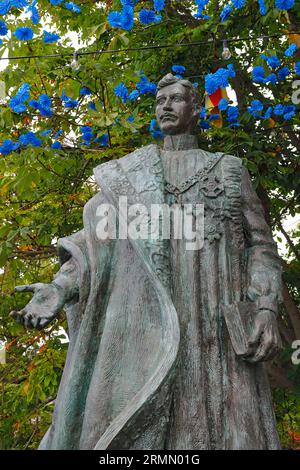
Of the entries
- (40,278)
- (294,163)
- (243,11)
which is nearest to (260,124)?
(294,163)

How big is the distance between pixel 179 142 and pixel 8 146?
11.0 feet

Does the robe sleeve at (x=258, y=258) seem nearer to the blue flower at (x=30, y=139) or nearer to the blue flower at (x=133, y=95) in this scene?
the blue flower at (x=30, y=139)

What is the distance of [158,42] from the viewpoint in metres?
8.62

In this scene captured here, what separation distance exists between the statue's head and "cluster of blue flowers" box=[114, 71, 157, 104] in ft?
8.49

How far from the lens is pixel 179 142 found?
5031mm

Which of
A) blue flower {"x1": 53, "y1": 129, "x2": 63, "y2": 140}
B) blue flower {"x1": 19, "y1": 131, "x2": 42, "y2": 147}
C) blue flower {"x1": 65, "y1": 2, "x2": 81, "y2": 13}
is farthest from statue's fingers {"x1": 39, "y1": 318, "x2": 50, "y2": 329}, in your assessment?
blue flower {"x1": 65, "y1": 2, "x2": 81, "y2": 13}

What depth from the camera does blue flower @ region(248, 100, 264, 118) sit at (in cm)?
775

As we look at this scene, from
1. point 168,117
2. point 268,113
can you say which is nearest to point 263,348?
point 168,117

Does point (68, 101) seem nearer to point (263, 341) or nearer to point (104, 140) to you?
point (104, 140)

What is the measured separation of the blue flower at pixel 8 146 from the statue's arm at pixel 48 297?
349 centimetres

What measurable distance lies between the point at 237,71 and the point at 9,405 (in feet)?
15.9

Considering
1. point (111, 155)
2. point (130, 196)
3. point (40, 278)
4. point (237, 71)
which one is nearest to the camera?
point (130, 196)

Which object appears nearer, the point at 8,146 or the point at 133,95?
the point at 8,146

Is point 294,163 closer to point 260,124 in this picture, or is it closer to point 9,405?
point 260,124
